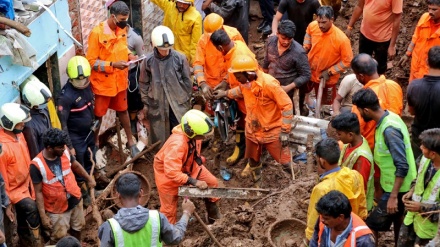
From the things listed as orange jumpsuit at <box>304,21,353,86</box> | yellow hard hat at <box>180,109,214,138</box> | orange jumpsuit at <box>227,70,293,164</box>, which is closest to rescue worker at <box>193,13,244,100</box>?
orange jumpsuit at <box>227,70,293,164</box>

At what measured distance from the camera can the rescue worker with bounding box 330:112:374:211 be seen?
668 cm

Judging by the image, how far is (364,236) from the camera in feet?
18.6

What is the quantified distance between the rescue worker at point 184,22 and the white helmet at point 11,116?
3.76 meters

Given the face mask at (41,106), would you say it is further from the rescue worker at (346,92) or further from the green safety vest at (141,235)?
the rescue worker at (346,92)

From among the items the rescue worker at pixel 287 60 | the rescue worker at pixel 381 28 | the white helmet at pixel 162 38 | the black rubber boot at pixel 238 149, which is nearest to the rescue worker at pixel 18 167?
the white helmet at pixel 162 38

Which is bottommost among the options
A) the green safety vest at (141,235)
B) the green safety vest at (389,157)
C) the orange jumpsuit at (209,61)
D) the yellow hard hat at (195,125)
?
the orange jumpsuit at (209,61)

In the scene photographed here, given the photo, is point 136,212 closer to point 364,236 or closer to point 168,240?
point 168,240

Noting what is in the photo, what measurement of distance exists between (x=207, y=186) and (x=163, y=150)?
0.70 meters

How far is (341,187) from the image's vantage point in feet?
20.8

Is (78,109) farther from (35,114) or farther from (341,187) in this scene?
(341,187)

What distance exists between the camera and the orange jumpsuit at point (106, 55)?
9789mm

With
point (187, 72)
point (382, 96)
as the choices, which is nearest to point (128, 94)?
point (187, 72)

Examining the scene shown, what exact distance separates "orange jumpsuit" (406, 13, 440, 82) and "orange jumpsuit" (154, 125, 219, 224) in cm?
326

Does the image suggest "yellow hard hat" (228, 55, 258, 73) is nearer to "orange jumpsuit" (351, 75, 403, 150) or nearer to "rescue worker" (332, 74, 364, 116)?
"rescue worker" (332, 74, 364, 116)
